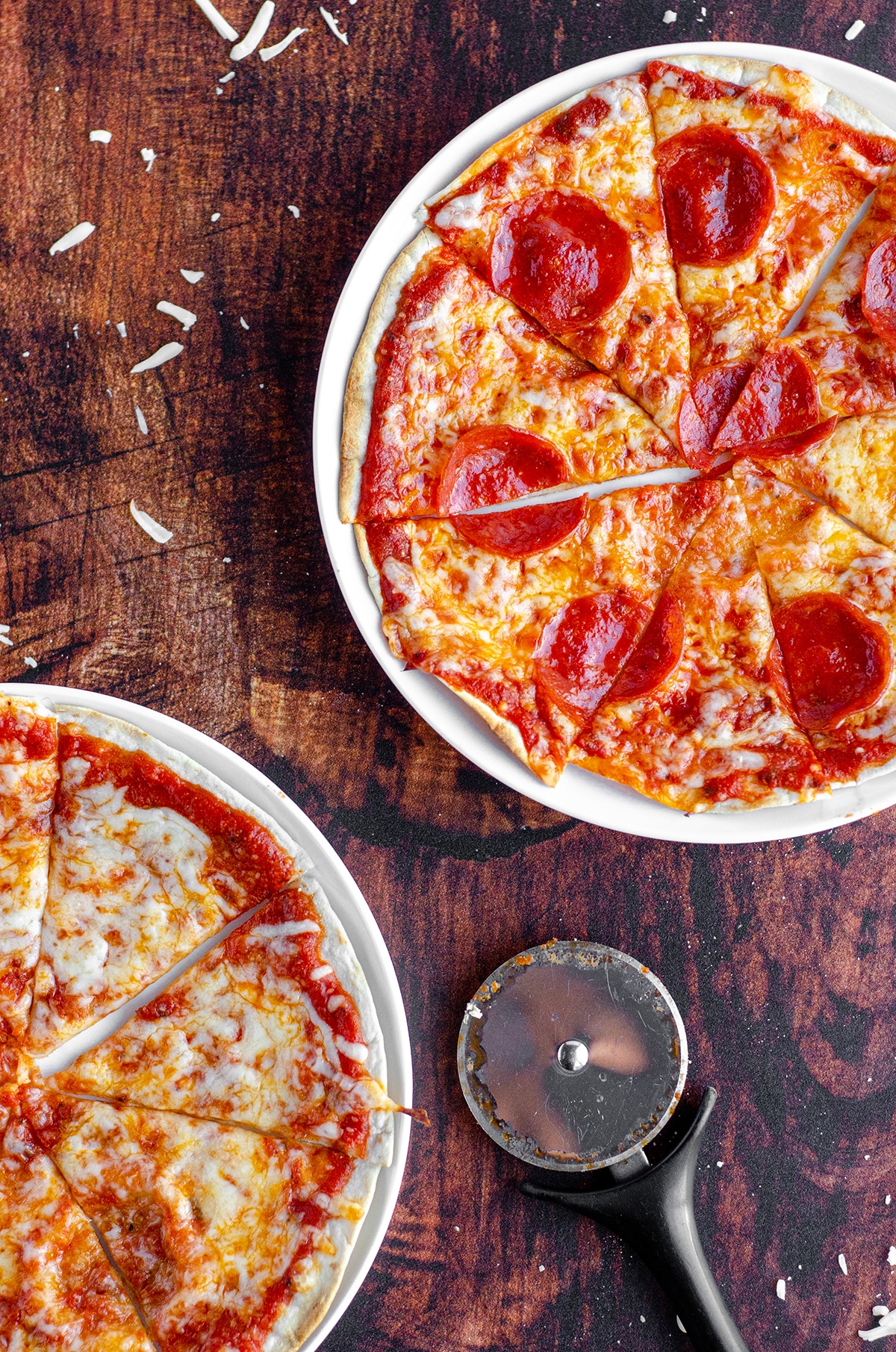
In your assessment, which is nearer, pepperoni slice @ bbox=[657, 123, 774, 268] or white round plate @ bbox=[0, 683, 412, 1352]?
white round plate @ bbox=[0, 683, 412, 1352]

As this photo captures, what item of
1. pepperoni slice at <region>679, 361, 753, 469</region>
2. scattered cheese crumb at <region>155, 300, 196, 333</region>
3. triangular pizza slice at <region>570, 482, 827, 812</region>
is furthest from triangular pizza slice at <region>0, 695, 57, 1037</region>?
pepperoni slice at <region>679, 361, 753, 469</region>

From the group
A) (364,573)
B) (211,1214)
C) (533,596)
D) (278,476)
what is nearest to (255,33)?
(278,476)

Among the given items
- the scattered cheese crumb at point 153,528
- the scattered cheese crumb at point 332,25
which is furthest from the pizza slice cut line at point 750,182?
the scattered cheese crumb at point 153,528

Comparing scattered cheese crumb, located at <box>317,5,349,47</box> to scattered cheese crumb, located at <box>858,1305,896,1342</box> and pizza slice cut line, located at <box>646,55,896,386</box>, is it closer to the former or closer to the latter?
pizza slice cut line, located at <box>646,55,896,386</box>

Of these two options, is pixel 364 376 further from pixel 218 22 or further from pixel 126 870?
pixel 126 870

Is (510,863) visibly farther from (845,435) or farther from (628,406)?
(845,435)

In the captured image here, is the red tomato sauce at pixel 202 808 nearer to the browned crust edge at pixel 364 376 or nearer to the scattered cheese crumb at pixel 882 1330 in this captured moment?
the browned crust edge at pixel 364 376
